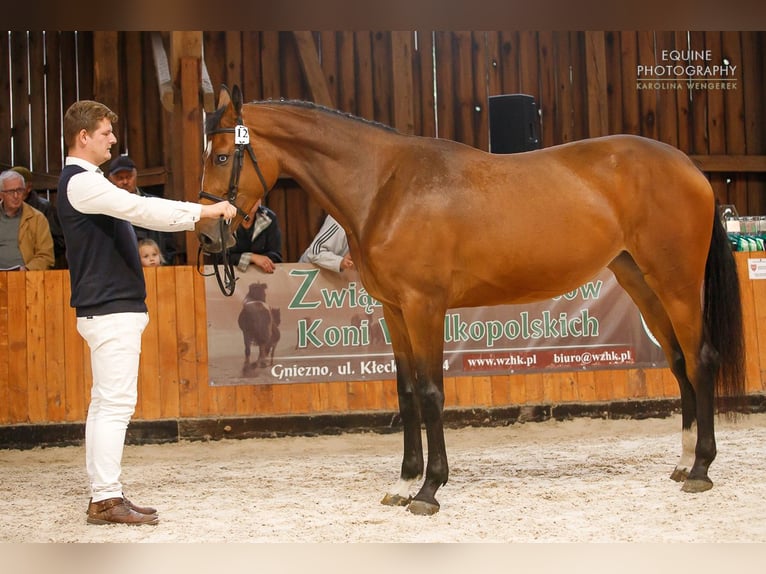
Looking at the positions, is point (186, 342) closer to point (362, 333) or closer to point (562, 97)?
point (362, 333)

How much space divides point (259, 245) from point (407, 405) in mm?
2443

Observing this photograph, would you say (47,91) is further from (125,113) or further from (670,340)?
(670,340)

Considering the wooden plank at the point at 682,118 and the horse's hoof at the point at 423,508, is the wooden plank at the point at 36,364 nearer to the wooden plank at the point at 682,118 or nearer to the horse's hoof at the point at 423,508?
the horse's hoof at the point at 423,508

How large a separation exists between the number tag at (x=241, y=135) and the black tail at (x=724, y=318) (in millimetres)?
2533

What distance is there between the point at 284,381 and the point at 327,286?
75cm

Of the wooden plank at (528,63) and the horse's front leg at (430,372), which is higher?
the wooden plank at (528,63)

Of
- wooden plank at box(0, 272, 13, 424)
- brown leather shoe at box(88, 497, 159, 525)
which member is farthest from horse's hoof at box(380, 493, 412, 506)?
wooden plank at box(0, 272, 13, 424)

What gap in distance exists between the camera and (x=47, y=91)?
9.33 meters

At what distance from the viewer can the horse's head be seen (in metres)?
3.66

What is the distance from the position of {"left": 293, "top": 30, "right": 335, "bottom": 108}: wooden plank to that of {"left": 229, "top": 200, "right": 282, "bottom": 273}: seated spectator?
2985 mm

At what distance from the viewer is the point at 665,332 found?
4.34 metres

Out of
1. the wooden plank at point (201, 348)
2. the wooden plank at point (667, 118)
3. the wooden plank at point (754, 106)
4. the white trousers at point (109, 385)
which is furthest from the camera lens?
the wooden plank at point (754, 106)

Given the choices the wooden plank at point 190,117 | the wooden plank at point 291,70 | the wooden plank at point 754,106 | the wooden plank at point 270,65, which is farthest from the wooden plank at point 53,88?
the wooden plank at point 754,106

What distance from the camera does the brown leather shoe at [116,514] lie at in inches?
136
